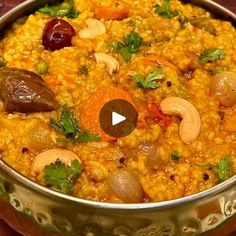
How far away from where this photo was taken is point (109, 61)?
178cm

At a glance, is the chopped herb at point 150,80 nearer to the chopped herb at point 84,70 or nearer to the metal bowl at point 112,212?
the chopped herb at point 84,70

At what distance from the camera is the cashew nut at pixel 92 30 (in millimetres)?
1869

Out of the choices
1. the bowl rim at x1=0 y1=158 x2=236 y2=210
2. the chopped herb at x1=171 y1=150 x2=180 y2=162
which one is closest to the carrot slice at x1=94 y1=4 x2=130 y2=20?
the chopped herb at x1=171 y1=150 x2=180 y2=162

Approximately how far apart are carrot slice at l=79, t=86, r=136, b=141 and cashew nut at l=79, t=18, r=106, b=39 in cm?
28

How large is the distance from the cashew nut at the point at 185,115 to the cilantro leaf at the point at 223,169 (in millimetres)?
118

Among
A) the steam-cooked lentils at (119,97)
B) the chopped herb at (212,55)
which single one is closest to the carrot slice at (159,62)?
the steam-cooked lentils at (119,97)

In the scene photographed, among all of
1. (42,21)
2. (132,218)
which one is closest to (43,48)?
(42,21)

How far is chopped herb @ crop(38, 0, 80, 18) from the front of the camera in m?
1.99

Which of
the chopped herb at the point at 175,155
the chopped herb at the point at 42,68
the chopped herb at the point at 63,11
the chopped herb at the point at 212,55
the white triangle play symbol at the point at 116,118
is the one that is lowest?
the chopped herb at the point at 175,155

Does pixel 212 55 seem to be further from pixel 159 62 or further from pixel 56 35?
A: pixel 56 35

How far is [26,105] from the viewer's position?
1.62 m

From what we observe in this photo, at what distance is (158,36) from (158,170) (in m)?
0.55

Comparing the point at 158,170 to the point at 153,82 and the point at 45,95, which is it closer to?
the point at 153,82

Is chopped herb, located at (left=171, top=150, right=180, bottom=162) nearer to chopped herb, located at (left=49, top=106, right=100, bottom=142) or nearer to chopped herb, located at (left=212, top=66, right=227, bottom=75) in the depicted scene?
chopped herb, located at (left=49, top=106, right=100, bottom=142)
